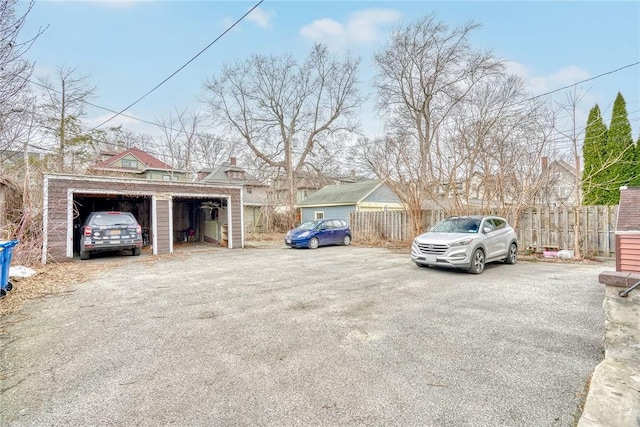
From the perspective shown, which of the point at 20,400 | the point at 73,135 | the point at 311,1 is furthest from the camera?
the point at 73,135

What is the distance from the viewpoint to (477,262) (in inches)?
308

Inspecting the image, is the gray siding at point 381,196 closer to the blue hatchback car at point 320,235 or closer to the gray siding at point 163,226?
the blue hatchback car at point 320,235

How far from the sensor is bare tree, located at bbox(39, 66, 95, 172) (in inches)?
683

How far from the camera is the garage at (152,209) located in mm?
10172

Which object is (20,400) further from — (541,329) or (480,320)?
(541,329)

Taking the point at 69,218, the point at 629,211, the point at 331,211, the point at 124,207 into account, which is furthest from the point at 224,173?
the point at 629,211

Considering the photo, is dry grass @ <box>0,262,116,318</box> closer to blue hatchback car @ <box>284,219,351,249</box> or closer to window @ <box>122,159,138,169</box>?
blue hatchback car @ <box>284,219,351,249</box>

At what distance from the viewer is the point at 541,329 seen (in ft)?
13.2

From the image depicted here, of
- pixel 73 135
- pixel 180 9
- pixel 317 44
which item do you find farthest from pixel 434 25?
pixel 73 135

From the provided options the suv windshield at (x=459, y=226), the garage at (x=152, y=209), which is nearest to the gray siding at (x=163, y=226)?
the garage at (x=152, y=209)

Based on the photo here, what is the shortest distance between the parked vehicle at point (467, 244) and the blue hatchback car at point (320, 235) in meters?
6.81

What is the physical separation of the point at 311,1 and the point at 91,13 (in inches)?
254

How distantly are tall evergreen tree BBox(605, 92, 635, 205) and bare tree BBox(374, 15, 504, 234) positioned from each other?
6.58 meters

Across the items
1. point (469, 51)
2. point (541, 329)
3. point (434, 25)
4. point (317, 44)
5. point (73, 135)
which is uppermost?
point (317, 44)
